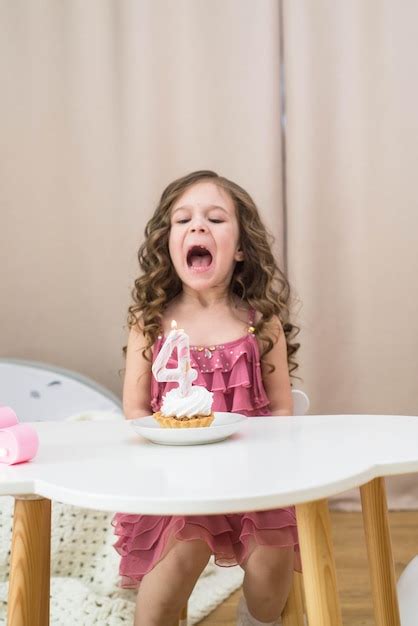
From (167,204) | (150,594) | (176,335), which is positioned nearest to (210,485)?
(176,335)

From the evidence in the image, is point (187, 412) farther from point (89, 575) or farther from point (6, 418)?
point (89, 575)

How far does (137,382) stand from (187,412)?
40 centimetres

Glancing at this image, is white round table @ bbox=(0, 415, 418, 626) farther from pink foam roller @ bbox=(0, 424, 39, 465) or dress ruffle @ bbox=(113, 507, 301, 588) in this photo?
dress ruffle @ bbox=(113, 507, 301, 588)

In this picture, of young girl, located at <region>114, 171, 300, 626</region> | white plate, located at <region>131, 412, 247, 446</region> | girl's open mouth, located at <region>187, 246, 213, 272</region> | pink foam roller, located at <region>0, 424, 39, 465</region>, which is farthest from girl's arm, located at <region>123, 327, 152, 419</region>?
pink foam roller, located at <region>0, 424, 39, 465</region>

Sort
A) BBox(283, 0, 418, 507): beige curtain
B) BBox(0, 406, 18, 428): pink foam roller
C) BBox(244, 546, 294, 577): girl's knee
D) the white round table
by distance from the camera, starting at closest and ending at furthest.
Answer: the white round table, BBox(0, 406, 18, 428): pink foam roller, BBox(244, 546, 294, 577): girl's knee, BBox(283, 0, 418, 507): beige curtain

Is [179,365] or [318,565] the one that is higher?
[179,365]

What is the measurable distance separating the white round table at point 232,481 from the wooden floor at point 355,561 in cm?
62

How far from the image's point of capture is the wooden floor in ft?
5.24

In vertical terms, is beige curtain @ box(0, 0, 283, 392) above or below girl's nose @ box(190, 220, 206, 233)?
above

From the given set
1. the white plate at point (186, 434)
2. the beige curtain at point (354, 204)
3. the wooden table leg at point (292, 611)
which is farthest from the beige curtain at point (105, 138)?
the white plate at point (186, 434)

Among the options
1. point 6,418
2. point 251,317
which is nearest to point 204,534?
point 6,418

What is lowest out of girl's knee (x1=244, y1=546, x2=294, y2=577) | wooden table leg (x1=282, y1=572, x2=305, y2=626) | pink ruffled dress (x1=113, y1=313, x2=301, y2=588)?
wooden table leg (x1=282, y1=572, x2=305, y2=626)

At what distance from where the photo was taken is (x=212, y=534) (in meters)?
1.12

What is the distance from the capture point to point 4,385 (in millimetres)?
2262
